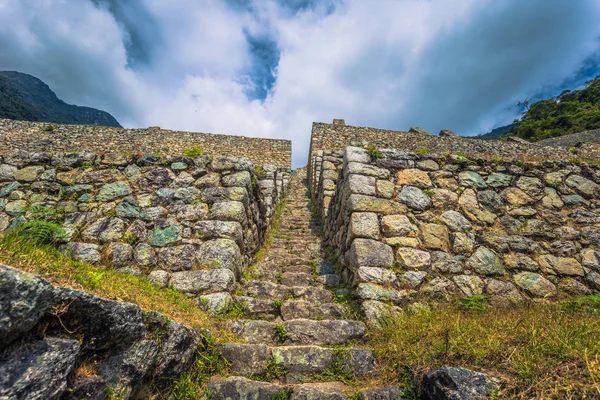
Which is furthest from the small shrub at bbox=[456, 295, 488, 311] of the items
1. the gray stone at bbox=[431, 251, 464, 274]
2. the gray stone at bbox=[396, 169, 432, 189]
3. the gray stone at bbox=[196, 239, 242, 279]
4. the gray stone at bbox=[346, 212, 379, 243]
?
the gray stone at bbox=[196, 239, 242, 279]

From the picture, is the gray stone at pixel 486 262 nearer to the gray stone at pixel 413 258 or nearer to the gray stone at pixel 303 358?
the gray stone at pixel 413 258

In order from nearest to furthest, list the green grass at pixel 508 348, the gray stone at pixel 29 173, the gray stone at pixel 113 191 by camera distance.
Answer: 1. the green grass at pixel 508 348
2. the gray stone at pixel 113 191
3. the gray stone at pixel 29 173

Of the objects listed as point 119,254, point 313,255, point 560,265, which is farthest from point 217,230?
point 560,265

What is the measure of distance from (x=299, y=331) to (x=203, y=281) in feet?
4.50

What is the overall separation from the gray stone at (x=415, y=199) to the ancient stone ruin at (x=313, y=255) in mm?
25

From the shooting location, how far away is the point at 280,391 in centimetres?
217

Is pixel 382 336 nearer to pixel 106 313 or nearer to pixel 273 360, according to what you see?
pixel 273 360

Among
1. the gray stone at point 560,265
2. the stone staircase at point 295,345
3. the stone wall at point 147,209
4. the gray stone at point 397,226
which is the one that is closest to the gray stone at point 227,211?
the stone wall at point 147,209

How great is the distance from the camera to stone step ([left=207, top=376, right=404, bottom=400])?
2.11 meters

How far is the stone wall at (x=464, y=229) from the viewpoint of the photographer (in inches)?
145

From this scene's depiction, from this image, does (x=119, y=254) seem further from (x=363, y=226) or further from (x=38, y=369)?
(x=363, y=226)

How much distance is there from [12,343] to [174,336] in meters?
1.00

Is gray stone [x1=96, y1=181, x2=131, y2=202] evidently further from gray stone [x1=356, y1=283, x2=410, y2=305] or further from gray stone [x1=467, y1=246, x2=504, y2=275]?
gray stone [x1=467, y1=246, x2=504, y2=275]

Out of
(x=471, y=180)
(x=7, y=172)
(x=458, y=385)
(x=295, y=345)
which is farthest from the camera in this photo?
(x=471, y=180)
